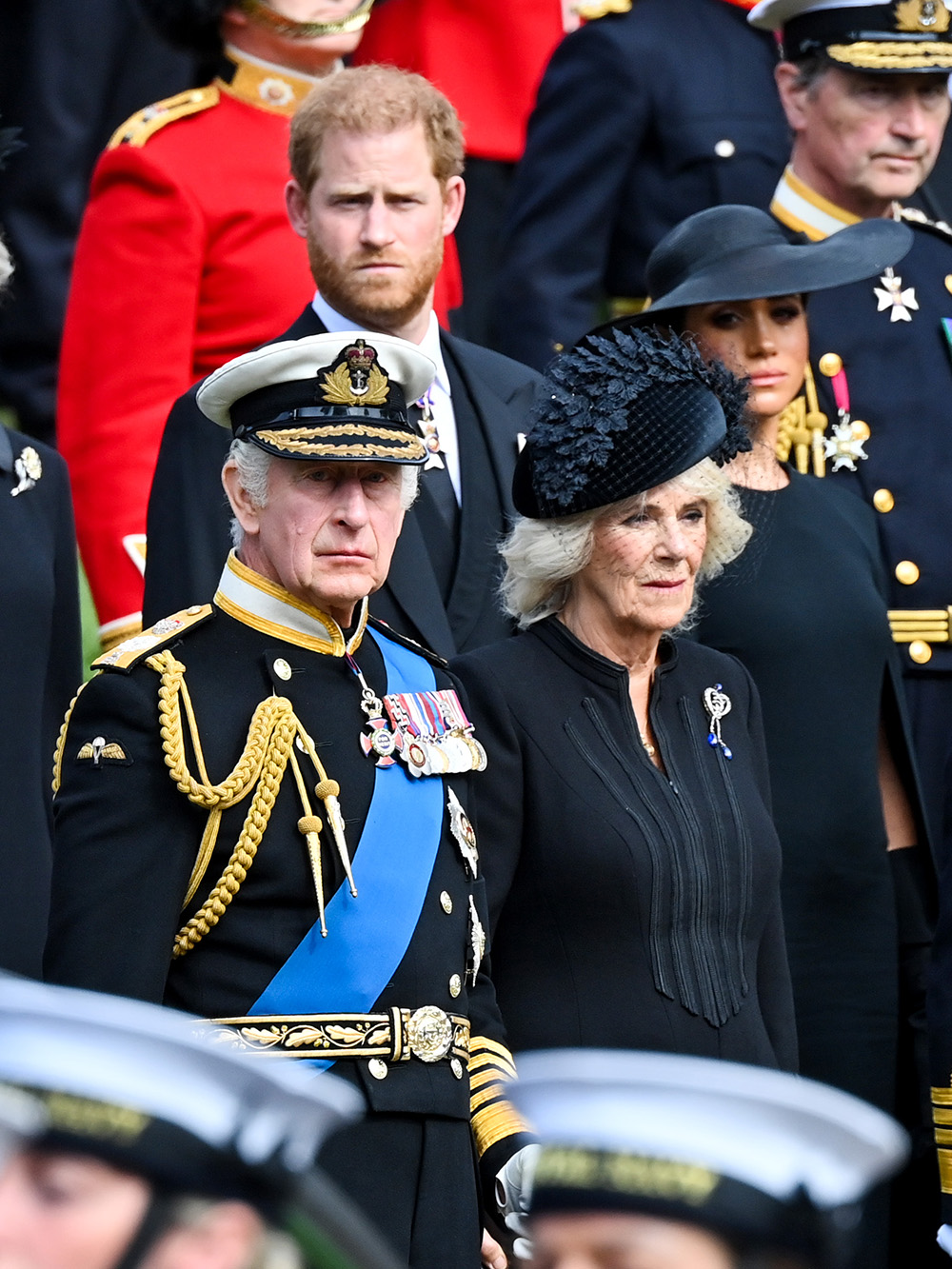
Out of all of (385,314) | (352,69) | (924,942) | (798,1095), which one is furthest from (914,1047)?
(798,1095)

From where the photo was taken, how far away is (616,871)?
12.1 feet

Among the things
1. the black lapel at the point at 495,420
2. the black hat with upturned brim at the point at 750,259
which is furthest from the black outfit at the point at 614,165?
the black lapel at the point at 495,420

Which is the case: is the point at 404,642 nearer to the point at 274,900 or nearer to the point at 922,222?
the point at 274,900

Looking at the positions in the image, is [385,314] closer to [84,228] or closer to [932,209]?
[84,228]

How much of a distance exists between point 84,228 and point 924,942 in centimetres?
238

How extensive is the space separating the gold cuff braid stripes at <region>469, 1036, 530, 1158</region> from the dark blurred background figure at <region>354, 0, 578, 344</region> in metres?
3.30

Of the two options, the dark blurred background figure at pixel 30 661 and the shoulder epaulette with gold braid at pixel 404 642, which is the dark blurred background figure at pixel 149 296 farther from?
the shoulder epaulette with gold braid at pixel 404 642

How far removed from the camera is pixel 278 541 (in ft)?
11.2

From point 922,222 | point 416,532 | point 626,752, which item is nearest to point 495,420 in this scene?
point 416,532

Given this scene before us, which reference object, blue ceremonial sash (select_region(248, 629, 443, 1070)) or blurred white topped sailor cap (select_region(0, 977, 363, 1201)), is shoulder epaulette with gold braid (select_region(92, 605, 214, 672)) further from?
blurred white topped sailor cap (select_region(0, 977, 363, 1201))

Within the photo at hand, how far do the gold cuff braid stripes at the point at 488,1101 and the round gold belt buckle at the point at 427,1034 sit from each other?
0.51 ft

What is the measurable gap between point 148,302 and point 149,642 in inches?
78.5

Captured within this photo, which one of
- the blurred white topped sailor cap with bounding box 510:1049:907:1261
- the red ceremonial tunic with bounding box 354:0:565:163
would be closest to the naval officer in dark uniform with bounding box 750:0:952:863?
the red ceremonial tunic with bounding box 354:0:565:163

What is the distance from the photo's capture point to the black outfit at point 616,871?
12.0 ft
